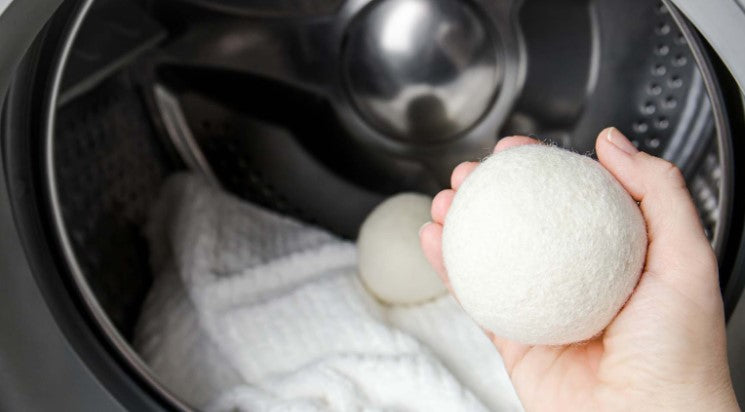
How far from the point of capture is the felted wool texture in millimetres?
429

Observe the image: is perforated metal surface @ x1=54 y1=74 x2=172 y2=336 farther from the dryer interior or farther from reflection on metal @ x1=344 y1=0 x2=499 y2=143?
reflection on metal @ x1=344 y1=0 x2=499 y2=143

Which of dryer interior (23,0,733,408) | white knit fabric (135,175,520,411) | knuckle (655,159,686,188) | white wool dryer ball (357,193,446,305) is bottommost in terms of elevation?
white knit fabric (135,175,520,411)

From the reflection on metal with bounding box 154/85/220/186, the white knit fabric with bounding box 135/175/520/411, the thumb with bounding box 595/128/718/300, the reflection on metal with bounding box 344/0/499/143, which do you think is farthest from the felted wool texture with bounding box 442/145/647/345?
the reflection on metal with bounding box 154/85/220/186

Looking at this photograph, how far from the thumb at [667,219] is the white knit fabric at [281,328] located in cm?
24

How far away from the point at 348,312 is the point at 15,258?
1.04 feet

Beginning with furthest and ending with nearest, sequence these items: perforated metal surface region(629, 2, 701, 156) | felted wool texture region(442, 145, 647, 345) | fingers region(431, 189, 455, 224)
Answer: perforated metal surface region(629, 2, 701, 156)
fingers region(431, 189, 455, 224)
felted wool texture region(442, 145, 647, 345)

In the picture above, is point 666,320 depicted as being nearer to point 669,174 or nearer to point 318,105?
point 669,174

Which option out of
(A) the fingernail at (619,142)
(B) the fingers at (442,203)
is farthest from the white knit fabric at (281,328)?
(A) the fingernail at (619,142)

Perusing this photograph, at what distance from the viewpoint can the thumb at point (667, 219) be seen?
46cm

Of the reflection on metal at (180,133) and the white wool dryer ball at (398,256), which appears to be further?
the reflection on metal at (180,133)

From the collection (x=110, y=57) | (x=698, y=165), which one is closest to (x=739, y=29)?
(x=698, y=165)

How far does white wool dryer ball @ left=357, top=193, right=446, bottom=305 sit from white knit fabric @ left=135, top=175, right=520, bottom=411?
2cm

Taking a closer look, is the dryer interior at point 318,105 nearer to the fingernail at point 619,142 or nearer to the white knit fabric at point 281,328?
the white knit fabric at point 281,328

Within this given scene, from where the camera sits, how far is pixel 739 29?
409 millimetres
